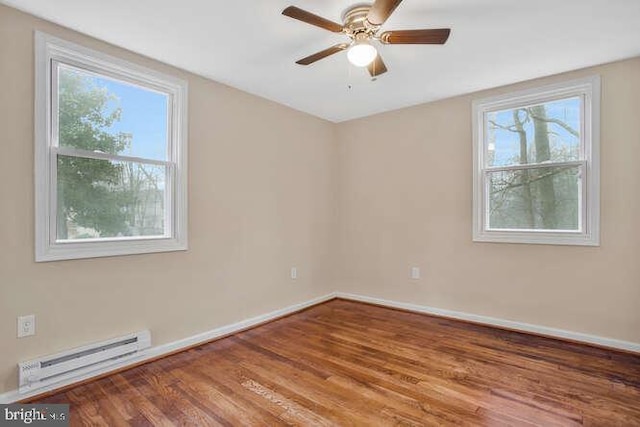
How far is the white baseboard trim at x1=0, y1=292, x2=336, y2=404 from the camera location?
2087 mm

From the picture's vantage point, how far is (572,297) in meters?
3.04

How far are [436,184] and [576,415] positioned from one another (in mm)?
2414

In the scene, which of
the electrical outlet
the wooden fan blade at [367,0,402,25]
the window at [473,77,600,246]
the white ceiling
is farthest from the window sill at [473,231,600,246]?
the electrical outlet

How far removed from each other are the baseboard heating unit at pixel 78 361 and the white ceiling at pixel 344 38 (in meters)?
2.22

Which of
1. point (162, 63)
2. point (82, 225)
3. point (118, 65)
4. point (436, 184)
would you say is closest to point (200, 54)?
point (162, 63)

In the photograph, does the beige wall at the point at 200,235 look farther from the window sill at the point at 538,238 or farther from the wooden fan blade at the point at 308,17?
the window sill at the point at 538,238

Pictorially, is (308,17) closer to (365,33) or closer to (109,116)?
(365,33)

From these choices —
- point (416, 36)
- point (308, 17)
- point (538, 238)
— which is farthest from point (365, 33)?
point (538, 238)

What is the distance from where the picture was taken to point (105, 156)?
2.52 meters

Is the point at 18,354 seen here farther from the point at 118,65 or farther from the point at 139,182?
the point at 118,65

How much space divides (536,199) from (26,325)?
13.8 ft

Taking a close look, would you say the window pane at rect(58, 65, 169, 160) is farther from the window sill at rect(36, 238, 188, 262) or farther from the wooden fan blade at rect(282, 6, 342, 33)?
the wooden fan blade at rect(282, 6, 342, 33)

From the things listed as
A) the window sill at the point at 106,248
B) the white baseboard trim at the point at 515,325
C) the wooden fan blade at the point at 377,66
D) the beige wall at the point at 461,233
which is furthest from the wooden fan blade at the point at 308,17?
the white baseboard trim at the point at 515,325

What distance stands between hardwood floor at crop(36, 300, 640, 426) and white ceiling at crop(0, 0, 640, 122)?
7.96ft
